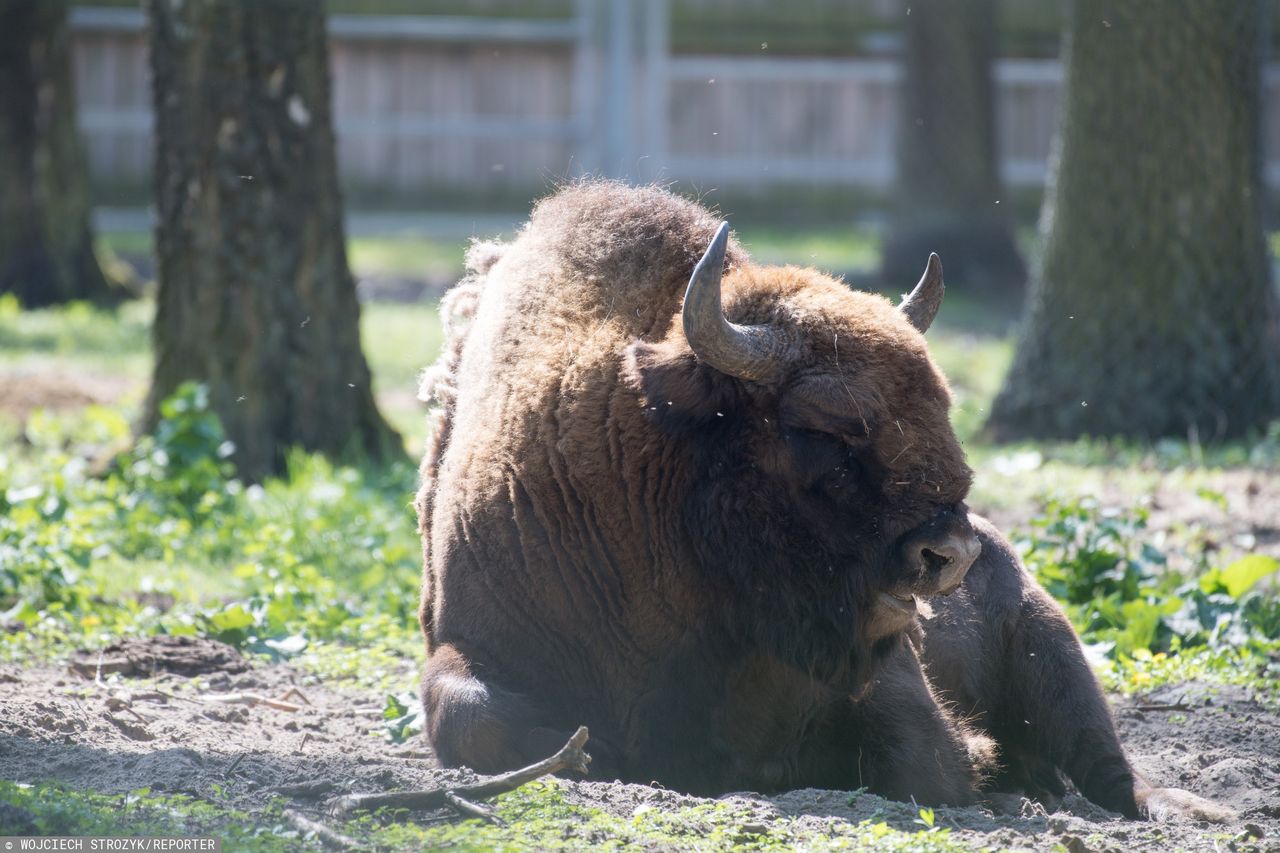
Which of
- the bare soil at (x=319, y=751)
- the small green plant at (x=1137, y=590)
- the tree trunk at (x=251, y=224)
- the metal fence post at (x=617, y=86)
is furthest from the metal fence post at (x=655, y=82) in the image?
the bare soil at (x=319, y=751)

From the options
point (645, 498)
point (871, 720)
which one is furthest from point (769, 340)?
point (871, 720)

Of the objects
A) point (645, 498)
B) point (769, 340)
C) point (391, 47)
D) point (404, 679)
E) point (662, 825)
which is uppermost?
point (391, 47)

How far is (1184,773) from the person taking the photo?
4.50 meters

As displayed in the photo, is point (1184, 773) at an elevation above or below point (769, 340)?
below

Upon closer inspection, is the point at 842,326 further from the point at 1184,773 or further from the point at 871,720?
the point at 1184,773

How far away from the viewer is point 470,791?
11.4ft

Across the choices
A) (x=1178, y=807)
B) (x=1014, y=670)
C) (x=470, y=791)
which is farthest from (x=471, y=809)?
(x=1014, y=670)

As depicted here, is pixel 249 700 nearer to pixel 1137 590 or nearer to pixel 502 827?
pixel 502 827

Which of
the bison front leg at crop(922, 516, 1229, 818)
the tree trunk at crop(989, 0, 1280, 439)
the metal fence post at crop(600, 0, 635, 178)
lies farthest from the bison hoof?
the metal fence post at crop(600, 0, 635, 178)

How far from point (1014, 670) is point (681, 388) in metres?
1.65

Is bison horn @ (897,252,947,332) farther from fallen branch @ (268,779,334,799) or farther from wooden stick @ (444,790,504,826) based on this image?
fallen branch @ (268,779,334,799)

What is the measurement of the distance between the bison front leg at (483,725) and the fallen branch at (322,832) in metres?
0.60

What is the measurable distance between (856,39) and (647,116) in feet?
12.1

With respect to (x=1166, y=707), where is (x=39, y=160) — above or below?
above
